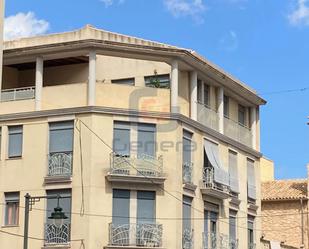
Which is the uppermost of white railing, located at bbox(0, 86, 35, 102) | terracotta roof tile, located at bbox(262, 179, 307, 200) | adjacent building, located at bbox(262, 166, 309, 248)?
white railing, located at bbox(0, 86, 35, 102)

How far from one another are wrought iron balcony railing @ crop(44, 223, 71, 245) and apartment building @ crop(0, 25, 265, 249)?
48mm

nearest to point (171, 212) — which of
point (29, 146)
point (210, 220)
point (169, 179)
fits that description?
point (169, 179)

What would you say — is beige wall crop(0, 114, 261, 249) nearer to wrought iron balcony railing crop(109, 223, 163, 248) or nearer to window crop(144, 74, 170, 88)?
wrought iron balcony railing crop(109, 223, 163, 248)

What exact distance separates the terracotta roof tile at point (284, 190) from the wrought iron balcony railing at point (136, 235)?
1686cm

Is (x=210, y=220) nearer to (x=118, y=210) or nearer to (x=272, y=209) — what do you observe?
(x=118, y=210)

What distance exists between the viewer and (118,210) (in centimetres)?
3509

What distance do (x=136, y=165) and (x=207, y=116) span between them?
18.6ft

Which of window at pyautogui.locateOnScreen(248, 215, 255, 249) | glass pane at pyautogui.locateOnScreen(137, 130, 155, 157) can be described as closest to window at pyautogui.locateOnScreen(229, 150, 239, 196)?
window at pyautogui.locateOnScreen(248, 215, 255, 249)

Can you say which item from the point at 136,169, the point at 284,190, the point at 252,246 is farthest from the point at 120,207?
the point at 284,190

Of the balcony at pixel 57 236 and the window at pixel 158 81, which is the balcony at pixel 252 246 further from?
the balcony at pixel 57 236

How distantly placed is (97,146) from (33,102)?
12.0 feet

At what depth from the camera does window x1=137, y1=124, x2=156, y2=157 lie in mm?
36062

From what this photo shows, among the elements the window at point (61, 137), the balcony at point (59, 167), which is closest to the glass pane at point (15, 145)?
the window at point (61, 137)

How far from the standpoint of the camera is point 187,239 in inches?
1444
